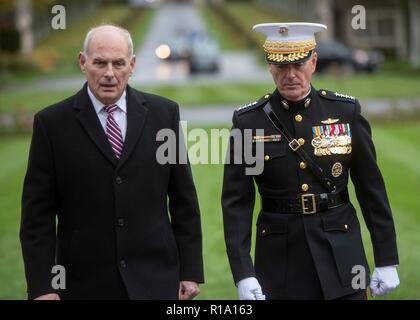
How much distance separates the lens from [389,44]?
57.2 meters

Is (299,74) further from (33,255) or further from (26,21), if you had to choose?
(26,21)

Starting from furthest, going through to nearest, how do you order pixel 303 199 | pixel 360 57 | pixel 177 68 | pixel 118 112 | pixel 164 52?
1. pixel 177 68
2. pixel 360 57
3. pixel 164 52
4. pixel 303 199
5. pixel 118 112

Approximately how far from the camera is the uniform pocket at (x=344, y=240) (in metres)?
5.26

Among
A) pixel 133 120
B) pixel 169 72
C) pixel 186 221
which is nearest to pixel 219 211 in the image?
pixel 186 221

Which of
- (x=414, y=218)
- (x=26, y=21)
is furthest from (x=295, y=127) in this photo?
(x=26, y=21)

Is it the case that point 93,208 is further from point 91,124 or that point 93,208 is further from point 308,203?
point 308,203

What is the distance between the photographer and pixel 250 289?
512 cm

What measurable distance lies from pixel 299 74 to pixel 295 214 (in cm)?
83

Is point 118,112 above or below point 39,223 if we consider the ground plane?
above

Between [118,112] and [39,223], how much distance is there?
0.76 m

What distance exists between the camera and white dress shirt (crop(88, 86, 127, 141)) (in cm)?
505

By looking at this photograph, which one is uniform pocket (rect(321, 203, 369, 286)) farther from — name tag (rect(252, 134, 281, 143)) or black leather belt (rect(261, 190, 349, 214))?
name tag (rect(252, 134, 281, 143))

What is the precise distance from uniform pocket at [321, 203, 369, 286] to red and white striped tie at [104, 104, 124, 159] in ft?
4.18

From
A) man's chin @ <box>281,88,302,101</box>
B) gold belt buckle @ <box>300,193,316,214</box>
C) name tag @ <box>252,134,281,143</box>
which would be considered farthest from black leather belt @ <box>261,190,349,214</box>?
man's chin @ <box>281,88,302,101</box>
